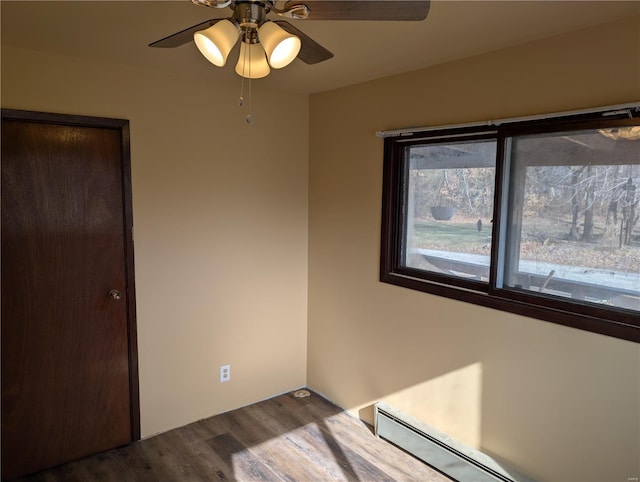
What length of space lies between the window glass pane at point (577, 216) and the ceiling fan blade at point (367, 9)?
1.15 meters

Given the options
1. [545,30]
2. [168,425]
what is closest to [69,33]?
[545,30]

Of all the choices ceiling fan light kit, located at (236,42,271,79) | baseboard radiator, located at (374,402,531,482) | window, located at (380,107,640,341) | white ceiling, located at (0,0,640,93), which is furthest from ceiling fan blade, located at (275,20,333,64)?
baseboard radiator, located at (374,402,531,482)

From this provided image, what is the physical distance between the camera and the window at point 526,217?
191 cm

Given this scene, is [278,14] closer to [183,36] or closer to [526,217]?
[183,36]

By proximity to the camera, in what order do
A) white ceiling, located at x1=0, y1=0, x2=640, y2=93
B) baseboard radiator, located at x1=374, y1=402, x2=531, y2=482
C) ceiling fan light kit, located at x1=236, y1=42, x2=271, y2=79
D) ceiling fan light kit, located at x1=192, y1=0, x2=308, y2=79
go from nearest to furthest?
ceiling fan light kit, located at x1=192, y1=0, x2=308, y2=79 → ceiling fan light kit, located at x1=236, y1=42, x2=271, y2=79 → white ceiling, located at x1=0, y1=0, x2=640, y2=93 → baseboard radiator, located at x1=374, y1=402, x2=531, y2=482

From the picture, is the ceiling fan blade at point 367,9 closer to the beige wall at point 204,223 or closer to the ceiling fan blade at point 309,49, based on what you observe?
the ceiling fan blade at point 309,49

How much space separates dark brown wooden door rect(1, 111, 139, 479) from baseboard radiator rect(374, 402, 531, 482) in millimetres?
1614

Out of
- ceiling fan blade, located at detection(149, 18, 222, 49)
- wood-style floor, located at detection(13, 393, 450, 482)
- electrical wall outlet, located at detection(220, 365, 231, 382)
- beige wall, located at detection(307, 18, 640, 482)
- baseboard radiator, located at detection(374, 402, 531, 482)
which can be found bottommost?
wood-style floor, located at detection(13, 393, 450, 482)

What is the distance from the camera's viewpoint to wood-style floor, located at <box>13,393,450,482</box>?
2.50 m

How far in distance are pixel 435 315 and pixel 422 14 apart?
1.76m

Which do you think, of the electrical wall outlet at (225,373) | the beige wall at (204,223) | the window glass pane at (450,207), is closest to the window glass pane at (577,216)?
the window glass pane at (450,207)

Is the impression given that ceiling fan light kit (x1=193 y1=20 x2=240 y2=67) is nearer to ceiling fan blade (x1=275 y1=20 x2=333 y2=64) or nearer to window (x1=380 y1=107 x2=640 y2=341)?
ceiling fan blade (x1=275 y1=20 x2=333 y2=64)

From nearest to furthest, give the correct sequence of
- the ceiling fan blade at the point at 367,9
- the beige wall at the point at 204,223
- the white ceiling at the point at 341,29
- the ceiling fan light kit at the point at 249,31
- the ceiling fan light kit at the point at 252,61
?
the ceiling fan blade at the point at 367,9, the ceiling fan light kit at the point at 249,31, the ceiling fan light kit at the point at 252,61, the white ceiling at the point at 341,29, the beige wall at the point at 204,223

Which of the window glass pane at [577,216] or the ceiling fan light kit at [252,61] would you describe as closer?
the ceiling fan light kit at [252,61]
